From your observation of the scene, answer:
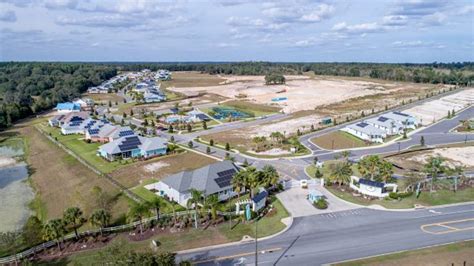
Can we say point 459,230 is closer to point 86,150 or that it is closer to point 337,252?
point 337,252

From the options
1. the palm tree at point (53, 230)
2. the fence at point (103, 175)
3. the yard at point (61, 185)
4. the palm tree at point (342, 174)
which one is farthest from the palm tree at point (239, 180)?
the palm tree at point (53, 230)

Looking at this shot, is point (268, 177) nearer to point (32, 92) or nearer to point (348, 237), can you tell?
point (348, 237)

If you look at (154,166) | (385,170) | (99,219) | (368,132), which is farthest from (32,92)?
(385,170)

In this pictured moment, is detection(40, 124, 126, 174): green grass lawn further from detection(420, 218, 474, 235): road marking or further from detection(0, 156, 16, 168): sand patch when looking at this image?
detection(420, 218, 474, 235): road marking

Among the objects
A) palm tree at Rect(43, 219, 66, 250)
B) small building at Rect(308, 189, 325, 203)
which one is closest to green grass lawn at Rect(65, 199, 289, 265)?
palm tree at Rect(43, 219, 66, 250)

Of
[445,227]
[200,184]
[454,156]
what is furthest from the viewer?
[454,156]
